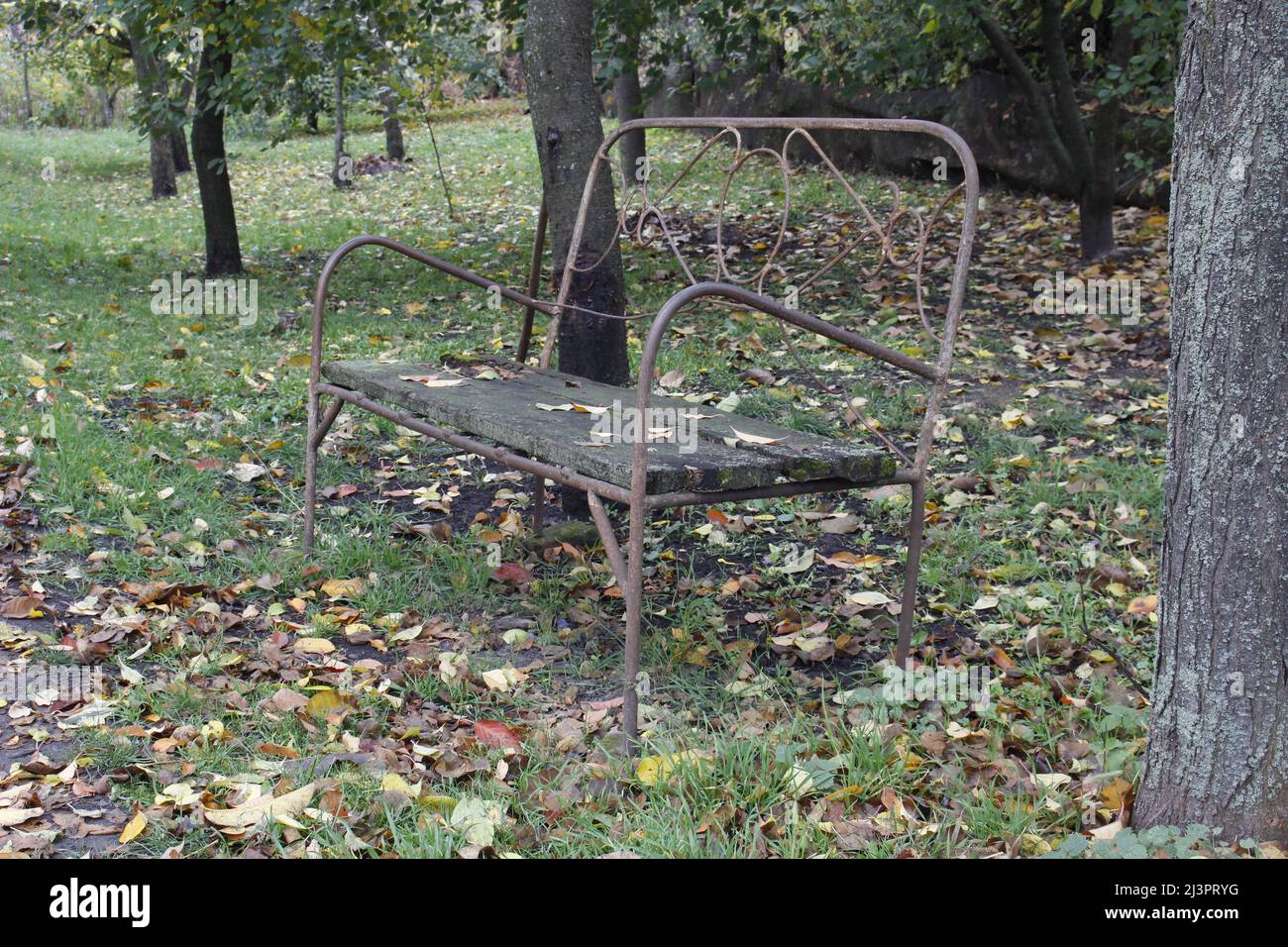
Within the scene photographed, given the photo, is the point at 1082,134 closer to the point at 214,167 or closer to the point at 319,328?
the point at 319,328

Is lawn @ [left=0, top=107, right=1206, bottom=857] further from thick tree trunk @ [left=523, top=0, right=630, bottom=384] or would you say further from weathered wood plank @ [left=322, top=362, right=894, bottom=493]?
thick tree trunk @ [left=523, top=0, right=630, bottom=384]

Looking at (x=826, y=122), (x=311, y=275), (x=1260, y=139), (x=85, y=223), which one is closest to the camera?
(x=1260, y=139)

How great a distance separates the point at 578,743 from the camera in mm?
2574

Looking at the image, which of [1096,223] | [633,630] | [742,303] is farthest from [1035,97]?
[633,630]

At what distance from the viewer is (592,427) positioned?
117 inches

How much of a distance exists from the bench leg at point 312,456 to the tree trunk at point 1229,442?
2.41m

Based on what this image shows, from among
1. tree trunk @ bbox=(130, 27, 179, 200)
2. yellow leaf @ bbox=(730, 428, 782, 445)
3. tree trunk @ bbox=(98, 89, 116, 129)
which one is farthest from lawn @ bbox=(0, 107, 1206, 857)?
tree trunk @ bbox=(98, 89, 116, 129)

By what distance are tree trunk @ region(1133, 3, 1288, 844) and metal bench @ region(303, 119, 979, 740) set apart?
646 millimetres

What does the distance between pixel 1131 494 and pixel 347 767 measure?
2.62m

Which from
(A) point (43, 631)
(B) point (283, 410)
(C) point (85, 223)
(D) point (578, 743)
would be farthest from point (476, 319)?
(C) point (85, 223)

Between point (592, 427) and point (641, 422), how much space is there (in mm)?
594

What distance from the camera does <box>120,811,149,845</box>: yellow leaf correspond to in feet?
7.04

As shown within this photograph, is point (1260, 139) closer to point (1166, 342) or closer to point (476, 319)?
point (1166, 342)

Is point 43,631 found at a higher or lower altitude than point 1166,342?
lower
